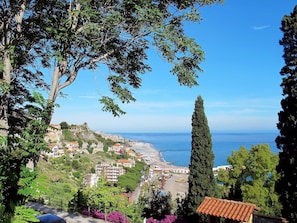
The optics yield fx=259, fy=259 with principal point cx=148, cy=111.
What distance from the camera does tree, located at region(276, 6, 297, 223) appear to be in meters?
11.1

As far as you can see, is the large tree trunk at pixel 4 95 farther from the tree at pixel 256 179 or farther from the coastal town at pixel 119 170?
the coastal town at pixel 119 170

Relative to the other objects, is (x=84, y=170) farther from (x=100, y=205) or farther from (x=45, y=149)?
(x=45, y=149)

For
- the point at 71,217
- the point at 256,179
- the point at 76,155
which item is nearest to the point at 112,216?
the point at 71,217

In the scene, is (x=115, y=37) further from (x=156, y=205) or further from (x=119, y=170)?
(x=119, y=170)

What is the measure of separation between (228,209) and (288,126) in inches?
196

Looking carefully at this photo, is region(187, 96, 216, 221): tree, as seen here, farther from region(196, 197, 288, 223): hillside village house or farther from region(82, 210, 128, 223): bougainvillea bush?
region(82, 210, 128, 223): bougainvillea bush

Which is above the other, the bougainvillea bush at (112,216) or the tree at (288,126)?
the tree at (288,126)

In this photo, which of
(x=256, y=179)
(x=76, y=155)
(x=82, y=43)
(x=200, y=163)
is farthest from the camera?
(x=76, y=155)

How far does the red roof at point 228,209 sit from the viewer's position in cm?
895

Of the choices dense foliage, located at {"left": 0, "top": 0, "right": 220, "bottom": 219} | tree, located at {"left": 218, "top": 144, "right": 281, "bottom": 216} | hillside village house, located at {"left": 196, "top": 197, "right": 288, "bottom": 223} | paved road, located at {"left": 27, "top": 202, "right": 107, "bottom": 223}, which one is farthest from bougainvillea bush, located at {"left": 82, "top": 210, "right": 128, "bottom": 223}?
tree, located at {"left": 218, "top": 144, "right": 281, "bottom": 216}

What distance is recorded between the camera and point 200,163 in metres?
12.7

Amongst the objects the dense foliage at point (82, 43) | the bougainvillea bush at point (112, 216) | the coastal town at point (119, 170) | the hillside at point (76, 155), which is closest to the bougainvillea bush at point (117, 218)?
the bougainvillea bush at point (112, 216)

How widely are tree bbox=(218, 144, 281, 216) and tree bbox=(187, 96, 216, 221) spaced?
3490 millimetres

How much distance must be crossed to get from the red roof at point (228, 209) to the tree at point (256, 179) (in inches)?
220
